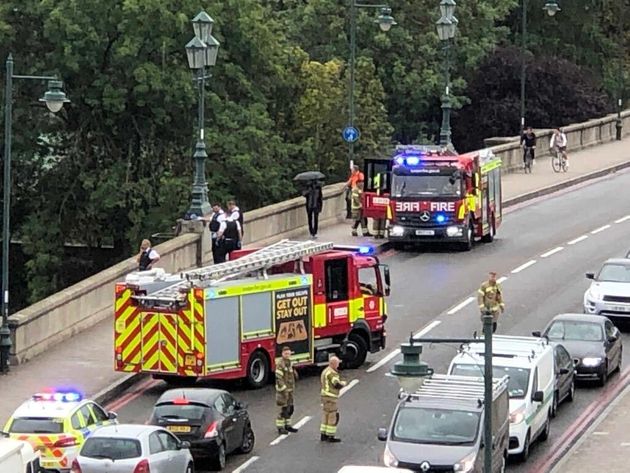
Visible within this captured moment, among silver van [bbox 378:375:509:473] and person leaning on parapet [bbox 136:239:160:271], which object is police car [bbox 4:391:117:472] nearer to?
silver van [bbox 378:375:509:473]

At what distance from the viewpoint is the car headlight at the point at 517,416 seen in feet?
94.7

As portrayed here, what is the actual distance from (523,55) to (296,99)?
415 inches

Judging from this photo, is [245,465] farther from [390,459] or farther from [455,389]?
[455,389]

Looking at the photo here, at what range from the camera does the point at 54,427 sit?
27.1 m

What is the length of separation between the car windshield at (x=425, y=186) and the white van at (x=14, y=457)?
23734 millimetres

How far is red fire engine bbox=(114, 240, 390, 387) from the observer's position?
106ft

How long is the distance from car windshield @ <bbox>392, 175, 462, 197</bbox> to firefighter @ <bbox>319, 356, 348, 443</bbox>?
17.2 metres

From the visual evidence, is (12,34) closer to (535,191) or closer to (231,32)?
(231,32)

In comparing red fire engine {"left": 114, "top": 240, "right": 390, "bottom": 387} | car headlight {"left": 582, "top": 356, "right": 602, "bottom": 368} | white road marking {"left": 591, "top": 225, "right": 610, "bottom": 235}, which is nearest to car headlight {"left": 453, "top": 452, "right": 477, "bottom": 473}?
red fire engine {"left": 114, "top": 240, "right": 390, "bottom": 387}

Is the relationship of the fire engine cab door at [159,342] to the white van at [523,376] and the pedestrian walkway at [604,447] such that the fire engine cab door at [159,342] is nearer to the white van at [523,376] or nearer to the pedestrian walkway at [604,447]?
the white van at [523,376]

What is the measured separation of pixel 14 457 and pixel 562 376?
12.9 m

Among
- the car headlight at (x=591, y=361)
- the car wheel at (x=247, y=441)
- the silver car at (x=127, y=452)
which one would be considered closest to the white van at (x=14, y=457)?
the silver car at (x=127, y=452)

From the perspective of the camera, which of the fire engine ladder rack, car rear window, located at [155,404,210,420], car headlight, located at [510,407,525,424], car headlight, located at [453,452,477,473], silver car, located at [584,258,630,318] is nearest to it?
car headlight, located at [453,452,477,473]

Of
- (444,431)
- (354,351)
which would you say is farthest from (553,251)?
(444,431)
